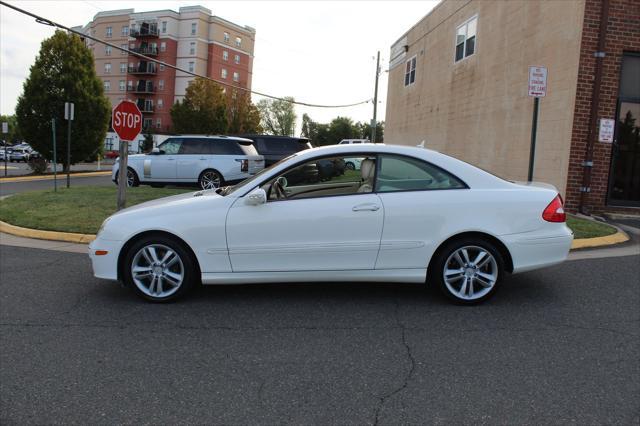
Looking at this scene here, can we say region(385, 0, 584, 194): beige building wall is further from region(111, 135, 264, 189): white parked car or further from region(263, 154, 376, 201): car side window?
region(263, 154, 376, 201): car side window

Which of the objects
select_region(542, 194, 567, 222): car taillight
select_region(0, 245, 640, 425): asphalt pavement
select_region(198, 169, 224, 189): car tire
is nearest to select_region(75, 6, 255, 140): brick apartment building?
select_region(198, 169, 224, 189): car tire

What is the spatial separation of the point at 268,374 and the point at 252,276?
1465mm

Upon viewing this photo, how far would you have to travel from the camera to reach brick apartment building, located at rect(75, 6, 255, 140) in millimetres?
73500

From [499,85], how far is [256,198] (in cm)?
1175

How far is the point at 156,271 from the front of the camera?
4992mm

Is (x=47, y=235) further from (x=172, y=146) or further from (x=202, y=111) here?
(x=202, y=111)

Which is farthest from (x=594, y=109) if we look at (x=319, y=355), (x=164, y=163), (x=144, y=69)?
(x=144, y=69)

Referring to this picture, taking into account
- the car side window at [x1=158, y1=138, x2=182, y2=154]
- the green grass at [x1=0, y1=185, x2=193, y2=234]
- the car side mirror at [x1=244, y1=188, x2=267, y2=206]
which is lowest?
the green grass at [x1=0, y1=185, x2=193, y2=234]

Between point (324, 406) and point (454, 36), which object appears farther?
point (454, 36)

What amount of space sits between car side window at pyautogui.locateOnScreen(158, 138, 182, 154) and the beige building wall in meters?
8.81

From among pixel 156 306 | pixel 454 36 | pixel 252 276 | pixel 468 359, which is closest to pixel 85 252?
pixel 156 306

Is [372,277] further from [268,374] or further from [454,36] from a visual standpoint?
[454,36]

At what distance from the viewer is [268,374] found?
3.59 metres

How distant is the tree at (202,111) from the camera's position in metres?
52.6
